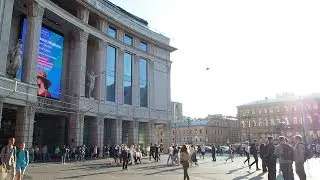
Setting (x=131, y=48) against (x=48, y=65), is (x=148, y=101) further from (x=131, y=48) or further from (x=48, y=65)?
(x=48, y=65)

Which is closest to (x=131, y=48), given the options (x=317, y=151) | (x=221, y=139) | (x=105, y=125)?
(x=105, y=125)

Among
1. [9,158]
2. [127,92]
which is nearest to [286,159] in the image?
[9,158]

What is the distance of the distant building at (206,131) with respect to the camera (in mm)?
119562

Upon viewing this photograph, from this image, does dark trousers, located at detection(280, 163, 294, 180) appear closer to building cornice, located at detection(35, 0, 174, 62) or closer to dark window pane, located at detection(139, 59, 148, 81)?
building cornice, located at detection(35, 0, 174, 62)

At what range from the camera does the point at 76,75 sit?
38.9 m

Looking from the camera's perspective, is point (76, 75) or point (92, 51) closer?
point (76, 75)

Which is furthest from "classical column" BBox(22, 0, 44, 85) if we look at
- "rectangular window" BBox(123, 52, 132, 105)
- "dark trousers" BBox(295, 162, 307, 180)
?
"dark trousers" BBox(295, 162, 307, 180)

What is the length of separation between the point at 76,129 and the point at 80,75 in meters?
6.26

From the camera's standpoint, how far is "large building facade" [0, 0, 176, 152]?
30.6 m

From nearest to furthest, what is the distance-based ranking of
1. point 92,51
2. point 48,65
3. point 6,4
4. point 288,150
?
point 288,150 → point 6,4 → point 48,65 → point 92,51

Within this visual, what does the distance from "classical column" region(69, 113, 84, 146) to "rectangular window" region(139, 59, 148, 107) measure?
45.7ft

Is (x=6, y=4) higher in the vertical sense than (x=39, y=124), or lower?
higher

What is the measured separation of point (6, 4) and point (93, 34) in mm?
13359

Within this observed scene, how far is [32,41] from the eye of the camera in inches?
1265
